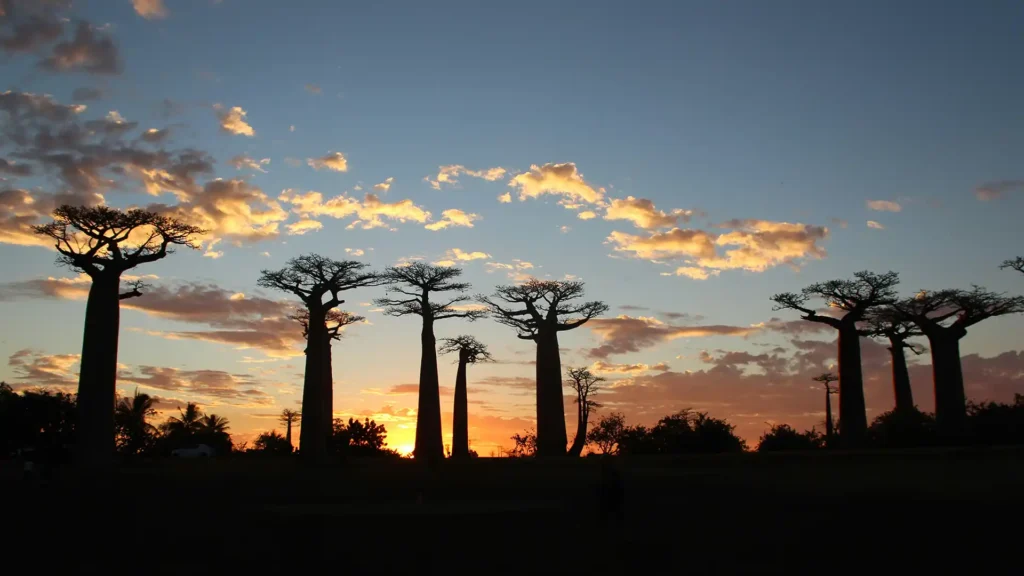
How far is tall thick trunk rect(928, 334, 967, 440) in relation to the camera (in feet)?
112

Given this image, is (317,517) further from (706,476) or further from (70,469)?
(70,469)

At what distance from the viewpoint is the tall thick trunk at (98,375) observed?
26469 mm

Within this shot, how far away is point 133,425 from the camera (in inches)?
1738

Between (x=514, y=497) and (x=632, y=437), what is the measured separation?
2392 cm

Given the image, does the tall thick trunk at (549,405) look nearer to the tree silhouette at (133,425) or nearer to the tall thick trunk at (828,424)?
the tall thick trunk at (828,424)

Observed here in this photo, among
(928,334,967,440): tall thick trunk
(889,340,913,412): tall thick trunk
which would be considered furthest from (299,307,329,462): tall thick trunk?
(889,340,913,412): tall thick trunk

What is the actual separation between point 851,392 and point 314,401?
67.0 ft

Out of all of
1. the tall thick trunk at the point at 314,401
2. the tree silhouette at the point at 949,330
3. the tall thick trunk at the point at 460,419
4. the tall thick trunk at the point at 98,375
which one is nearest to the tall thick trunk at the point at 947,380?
the tree silhouette at the point at 949,330

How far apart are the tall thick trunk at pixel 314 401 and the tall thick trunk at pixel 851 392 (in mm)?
19679

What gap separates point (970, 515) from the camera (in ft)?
40.5

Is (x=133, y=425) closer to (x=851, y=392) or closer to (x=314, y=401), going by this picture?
(x=314, y=401)

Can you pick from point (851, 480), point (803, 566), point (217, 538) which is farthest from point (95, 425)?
point (803, 566)

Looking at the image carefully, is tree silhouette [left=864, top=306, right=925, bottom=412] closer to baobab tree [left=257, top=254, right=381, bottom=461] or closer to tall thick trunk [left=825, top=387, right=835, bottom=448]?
tall thick trunk [left=825, top=387, right=835, bottom=448]

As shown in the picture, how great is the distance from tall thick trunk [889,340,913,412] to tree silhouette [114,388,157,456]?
119 feet
